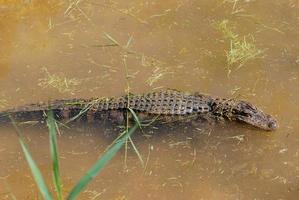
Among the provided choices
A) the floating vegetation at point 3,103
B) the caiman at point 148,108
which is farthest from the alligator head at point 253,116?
the floating vegetation at point 3,103

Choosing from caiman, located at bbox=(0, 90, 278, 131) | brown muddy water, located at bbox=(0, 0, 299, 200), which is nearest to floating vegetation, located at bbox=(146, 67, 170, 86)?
brown muddy water, located at bbox=(0, 0, 299, 200)

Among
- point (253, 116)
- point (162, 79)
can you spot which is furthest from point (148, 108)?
point (253, 116)

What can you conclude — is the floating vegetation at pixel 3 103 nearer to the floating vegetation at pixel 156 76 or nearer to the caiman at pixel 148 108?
the caiman at pixel 148 108

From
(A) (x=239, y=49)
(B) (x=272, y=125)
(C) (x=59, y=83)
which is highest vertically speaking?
(A) (x=239, y=49)

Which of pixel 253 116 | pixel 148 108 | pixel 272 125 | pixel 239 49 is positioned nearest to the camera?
pixel 272 125

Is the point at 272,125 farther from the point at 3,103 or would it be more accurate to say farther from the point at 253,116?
the point at 3,103

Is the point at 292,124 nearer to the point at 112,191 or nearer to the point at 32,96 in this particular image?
the point at 112,191

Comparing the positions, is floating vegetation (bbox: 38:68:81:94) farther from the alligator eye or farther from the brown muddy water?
the alligator eye
